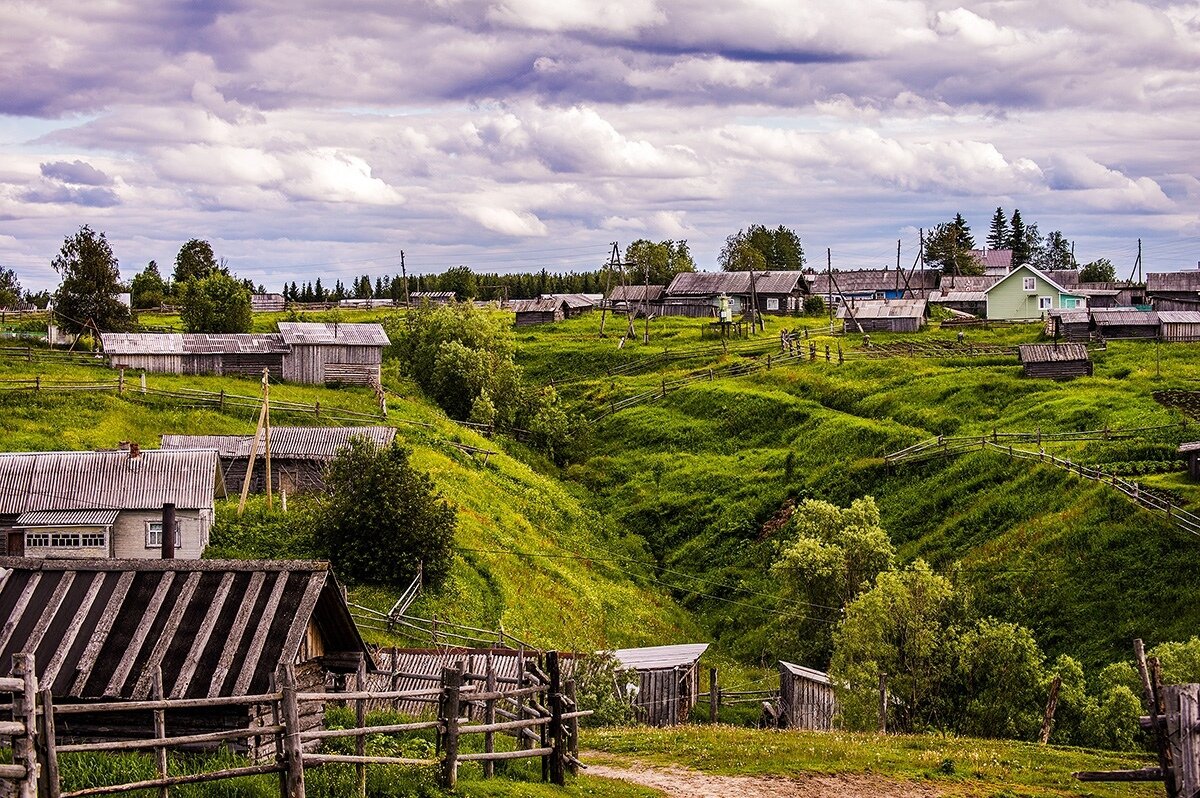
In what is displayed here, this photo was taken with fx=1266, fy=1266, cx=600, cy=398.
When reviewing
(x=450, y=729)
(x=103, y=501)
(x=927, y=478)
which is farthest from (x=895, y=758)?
(x=927, y=478)

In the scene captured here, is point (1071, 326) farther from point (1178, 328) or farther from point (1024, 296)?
point (1024, 296)

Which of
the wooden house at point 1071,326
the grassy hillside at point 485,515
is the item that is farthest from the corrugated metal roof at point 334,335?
the wooden house at point 1071,326

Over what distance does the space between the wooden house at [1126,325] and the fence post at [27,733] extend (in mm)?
76999

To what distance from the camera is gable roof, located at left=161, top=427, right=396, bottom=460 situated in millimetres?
51875

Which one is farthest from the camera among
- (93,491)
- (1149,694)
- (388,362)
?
(388,362)

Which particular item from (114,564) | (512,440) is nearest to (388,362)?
(512,440)

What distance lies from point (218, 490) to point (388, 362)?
32260mm

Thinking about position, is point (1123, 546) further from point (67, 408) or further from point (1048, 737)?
point (67, 408)

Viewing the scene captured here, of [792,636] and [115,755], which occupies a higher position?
[115,755]

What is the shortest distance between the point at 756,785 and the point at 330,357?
2080 inches

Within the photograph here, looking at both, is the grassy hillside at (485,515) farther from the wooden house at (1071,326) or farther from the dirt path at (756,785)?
the wooden house at (1071,326)

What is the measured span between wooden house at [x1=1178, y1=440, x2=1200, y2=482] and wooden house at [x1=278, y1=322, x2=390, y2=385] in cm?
4076

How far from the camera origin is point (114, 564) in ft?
59.2

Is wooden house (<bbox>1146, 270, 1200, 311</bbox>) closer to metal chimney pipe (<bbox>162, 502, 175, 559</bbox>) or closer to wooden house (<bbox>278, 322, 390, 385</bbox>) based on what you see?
wooden house (<bbox>278, 322, 390, 385</bbox>)
